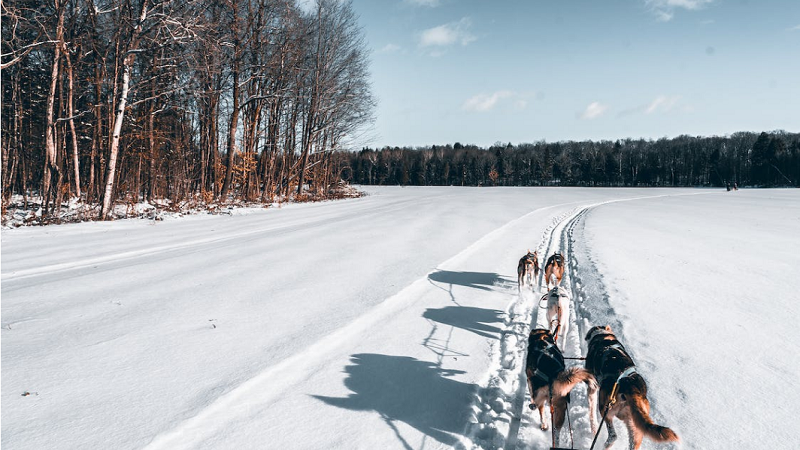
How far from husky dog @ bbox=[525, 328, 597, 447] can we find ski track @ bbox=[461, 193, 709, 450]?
0.13 meters

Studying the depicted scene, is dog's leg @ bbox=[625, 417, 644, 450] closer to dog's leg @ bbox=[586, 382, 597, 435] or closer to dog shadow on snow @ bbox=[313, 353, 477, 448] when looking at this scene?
dog's leg @ bbox=[586, 382, 597, 435]

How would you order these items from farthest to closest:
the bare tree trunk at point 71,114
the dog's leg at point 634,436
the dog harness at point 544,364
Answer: the bare tree trunk at point 71,114 → the dog harness at point 544,364 → the dog's leg at point 634,436

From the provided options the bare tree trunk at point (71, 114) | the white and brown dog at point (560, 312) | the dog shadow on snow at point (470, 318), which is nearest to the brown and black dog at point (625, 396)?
the white and brown dog at point (560, 312)

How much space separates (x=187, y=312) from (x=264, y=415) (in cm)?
265

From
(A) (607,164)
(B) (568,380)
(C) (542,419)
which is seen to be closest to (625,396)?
(B) (568,380)

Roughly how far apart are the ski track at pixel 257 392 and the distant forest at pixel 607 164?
8459cm

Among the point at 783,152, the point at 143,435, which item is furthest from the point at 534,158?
the point at 143,435

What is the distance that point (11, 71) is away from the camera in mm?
15281

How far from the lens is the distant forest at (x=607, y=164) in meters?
77.6

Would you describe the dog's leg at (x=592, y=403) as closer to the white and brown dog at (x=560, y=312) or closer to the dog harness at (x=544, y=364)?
the dog harness at (x=544, y=364)

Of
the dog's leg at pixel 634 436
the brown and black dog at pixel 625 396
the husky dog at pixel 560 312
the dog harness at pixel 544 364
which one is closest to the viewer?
the brown and black dog at pixel 625 396

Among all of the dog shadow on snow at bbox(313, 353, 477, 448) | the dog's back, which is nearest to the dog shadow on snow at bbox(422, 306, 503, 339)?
the dog shadow on snow at bbox(313, 353, 477, 448)

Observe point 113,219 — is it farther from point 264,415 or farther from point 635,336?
point 635,336

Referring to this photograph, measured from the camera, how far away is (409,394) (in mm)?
3141
